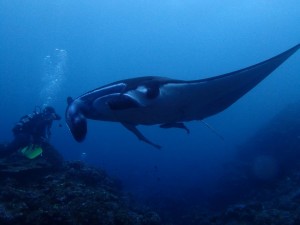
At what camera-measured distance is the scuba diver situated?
9070 millimetres

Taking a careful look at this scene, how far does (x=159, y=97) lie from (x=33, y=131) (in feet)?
22.3

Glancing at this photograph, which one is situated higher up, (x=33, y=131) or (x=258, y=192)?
(x=33, y=131)

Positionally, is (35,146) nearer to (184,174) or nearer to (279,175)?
(279,175)

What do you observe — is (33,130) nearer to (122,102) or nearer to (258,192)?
(122,102)

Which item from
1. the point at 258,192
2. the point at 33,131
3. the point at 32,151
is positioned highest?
the point at 33,131

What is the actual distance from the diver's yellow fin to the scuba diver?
0.15 m

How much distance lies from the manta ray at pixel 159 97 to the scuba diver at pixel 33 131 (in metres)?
5.88

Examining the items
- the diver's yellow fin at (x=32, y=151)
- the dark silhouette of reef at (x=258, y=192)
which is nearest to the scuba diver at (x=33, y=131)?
the diver's yellow fin at (x=32, y=151)

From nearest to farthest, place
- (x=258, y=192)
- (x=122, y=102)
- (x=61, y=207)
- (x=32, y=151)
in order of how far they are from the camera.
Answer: (x=122, y=102), (x=61, y=207), (x=32, y=151), (x=258, y=192)

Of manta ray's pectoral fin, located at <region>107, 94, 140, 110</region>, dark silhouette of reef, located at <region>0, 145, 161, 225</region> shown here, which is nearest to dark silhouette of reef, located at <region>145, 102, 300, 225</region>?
dark silhouette of reef, located at <region>0, 145, 161, 225</region>

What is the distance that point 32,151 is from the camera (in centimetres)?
857

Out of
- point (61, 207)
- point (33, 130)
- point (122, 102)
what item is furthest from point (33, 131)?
point (122, 102)

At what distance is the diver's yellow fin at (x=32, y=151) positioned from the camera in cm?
848

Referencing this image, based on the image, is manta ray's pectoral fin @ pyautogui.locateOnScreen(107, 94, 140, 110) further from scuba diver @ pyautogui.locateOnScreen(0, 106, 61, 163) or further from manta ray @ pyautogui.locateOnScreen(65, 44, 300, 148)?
scuba diver @ pyautogui.locateOnScreen(0, 106, 61, 163)
